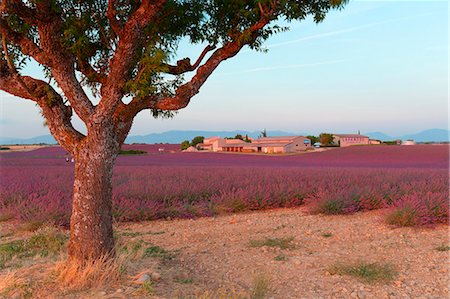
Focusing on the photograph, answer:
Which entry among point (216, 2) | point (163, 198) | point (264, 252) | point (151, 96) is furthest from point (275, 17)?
point (163, 198)

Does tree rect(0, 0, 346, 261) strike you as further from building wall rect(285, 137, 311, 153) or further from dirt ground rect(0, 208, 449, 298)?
building wall rect(285, 137, 311, 153)

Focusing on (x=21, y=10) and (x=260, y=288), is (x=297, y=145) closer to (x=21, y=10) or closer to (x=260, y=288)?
(x=260, y=288)

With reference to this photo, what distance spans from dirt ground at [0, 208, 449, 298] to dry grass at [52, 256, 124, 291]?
0.56ft

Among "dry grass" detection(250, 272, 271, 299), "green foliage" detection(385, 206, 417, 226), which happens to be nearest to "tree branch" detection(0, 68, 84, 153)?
"dry grass" detection(250, 272, 271, 299)

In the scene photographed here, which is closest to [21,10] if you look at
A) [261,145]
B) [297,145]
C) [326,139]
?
[261,145]

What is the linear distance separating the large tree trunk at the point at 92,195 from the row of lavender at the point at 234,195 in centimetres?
389

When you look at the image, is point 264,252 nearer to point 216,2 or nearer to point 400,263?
point 400,263

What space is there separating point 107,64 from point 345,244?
4.83 meters

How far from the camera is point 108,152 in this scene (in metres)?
4.99

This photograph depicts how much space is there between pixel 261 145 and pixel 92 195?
48437 millimetres

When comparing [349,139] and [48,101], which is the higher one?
[48,101]

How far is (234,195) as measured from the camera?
1066 centimetres

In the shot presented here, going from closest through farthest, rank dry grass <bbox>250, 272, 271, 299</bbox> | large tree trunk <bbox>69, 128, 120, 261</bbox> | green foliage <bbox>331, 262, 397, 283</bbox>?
dry grass <bbox>250, 272, 271, 299</bbox>
large tree trunk <bbox>69, 128, 120, 261</bbox>
green foliage <bbox>331, 262, 397, 283</bbox>

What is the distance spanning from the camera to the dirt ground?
4770 millimetres
